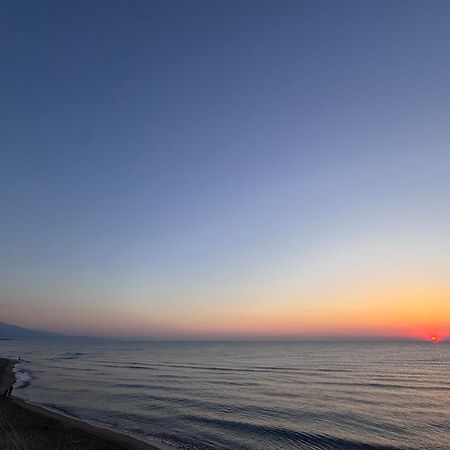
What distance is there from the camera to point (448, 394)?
4328cm

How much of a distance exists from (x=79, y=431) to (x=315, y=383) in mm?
37147

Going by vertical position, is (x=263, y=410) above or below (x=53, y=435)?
below

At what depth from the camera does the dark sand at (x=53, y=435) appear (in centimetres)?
1997

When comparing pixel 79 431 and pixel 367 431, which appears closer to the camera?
pixel 79 431

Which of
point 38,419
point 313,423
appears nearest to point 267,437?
point 313,423

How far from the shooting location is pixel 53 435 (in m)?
22.2

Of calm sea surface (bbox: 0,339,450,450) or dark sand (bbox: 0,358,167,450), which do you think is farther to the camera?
calm sea surface (bbox: 0,339,450,450)

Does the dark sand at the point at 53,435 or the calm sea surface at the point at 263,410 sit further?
the calm sea surface at the point at 263,410

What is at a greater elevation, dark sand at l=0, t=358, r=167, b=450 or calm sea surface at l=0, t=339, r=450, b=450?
dark sand at l=0, t=358, r=167, b=450

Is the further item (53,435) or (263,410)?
(263,410)

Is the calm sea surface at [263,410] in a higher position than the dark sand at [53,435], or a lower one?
lower

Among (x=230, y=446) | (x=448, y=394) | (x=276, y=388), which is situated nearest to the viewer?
(x=230, y=446)

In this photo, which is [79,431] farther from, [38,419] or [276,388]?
[276,388]

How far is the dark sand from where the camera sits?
65.5 feet
